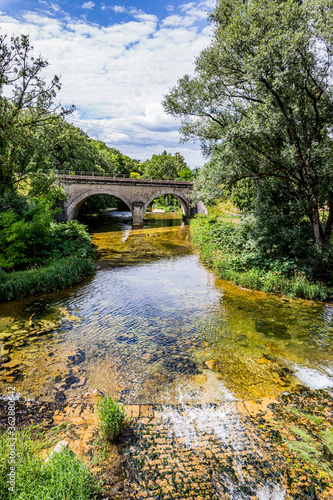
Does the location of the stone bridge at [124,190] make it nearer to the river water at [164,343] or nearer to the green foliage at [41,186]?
the green foliage at [41,186]

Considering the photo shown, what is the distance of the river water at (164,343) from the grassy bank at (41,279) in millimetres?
602

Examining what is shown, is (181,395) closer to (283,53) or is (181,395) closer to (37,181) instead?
(283,53)

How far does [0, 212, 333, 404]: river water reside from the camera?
641 cm

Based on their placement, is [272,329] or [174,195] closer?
[272,329]

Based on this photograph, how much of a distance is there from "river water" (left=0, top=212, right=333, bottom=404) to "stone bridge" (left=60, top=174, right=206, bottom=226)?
65.9ft

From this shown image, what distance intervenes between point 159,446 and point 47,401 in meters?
2.86

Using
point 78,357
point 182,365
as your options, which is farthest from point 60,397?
point 182,365

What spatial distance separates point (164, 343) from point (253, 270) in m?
7.45

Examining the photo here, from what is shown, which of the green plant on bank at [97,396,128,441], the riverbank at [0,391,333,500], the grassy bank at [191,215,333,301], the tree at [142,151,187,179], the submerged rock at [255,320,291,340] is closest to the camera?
the riverbank at [0,391,333,500]

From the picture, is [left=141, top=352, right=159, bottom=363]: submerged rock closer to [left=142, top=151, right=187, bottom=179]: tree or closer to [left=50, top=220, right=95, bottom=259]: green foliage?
[left=50, top=220, right=95, bottom=259]: green foliage

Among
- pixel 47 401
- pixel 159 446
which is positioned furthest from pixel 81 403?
pixel 159 446

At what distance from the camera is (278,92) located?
35.6 feet

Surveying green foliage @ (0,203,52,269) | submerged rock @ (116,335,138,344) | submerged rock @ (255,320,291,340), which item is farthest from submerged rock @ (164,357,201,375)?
green foliage @ (0,203,52,269)

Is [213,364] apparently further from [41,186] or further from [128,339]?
[41,186]
